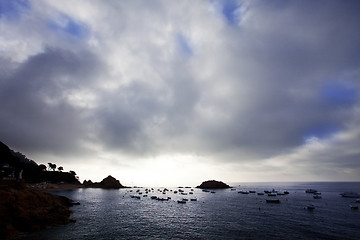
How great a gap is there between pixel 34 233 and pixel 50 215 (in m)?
9.67

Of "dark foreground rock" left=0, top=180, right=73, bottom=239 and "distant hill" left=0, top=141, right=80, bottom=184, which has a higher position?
"distant hill" left=0, top=141, right=80, bottom=184

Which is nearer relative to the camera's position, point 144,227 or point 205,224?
point 144,227

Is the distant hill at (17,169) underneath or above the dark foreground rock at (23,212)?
above

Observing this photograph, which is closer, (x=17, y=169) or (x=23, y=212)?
(x=23, y=212)

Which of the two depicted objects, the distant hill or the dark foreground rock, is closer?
the dark foreground rock

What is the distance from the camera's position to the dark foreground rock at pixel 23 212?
41438mm

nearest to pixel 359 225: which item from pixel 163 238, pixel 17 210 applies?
pixel 163 238

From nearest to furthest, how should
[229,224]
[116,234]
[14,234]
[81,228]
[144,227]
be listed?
[14,234], [116,234], [81,228], [144,227], [229,224]

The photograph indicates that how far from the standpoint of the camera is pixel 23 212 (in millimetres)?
45094

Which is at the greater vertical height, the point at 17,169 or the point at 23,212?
the point at 17,169

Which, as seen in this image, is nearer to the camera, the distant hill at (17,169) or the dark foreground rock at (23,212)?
the dark foreground rock at (23,212)

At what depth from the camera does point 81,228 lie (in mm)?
46656

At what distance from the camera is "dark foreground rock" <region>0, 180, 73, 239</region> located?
1631 inches

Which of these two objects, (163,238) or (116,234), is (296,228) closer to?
(163,238)
